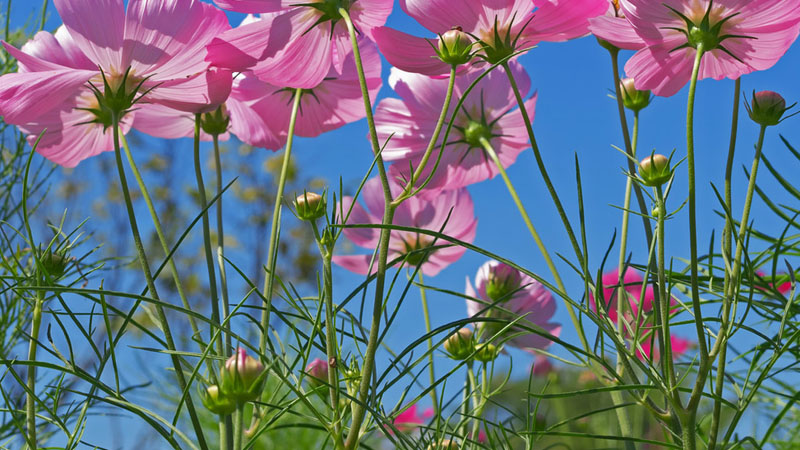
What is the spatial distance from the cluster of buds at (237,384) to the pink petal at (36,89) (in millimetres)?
216

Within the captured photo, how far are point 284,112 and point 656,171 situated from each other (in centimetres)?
32

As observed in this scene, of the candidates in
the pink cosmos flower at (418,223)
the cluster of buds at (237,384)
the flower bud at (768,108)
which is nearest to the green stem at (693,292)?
the flower bud at (768,108)

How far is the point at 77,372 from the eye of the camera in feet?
1.47

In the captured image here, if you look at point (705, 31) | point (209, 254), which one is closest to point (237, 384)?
point (209, 254)

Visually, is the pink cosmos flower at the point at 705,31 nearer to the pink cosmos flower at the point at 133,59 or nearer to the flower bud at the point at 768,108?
the flower bud at the point at 768,108

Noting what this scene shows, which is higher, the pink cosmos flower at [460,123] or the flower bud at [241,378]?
the pink cosmos flower at [460,123]

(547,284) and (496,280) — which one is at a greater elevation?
(496,280)

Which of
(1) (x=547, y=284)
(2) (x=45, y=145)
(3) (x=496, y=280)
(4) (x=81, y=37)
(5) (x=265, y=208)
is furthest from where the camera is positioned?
(5) (x=265, y=208)

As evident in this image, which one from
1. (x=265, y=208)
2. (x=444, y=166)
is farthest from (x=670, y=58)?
(x=265, y=208)

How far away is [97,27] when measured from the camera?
511 millimetres

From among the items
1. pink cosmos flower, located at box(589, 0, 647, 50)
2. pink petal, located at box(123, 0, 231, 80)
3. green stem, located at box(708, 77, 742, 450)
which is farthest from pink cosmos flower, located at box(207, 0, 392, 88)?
green stem, located at box(708, 77, 742, 450)

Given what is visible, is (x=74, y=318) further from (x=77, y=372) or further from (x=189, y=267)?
(x=189, y=267)

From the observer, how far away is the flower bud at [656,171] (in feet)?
1.57

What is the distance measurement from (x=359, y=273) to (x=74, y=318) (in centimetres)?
36
